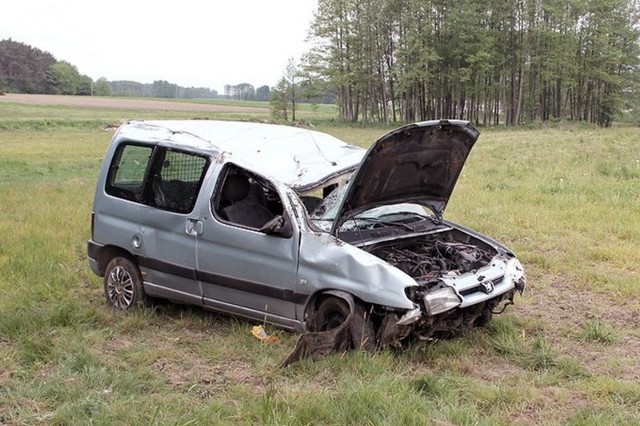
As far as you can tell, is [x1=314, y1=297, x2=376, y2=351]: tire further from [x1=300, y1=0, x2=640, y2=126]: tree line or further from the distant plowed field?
the distant plowed field

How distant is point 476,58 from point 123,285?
54331 mm

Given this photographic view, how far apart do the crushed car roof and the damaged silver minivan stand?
0.02 m

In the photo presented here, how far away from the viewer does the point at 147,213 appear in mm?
6203

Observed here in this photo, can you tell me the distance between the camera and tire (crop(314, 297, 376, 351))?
16.1 feet

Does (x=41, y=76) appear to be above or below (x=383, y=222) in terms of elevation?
above

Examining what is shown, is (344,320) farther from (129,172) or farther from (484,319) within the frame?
(129,172)

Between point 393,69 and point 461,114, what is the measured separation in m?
8.94

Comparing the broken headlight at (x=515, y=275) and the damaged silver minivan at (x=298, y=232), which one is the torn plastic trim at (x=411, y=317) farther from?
the broken headlight at (x=515, y=275)

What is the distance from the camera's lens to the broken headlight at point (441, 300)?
4.76 meters

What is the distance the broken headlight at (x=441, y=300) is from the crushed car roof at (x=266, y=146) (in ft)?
4.66

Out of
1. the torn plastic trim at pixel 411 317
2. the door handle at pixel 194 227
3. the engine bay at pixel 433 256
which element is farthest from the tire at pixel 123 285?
the torn plastic trim at pixel 411 317

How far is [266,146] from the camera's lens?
237 inches

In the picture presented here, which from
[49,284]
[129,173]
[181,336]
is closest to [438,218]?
[181,336]

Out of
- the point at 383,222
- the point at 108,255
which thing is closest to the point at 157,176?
the point at 108,255
